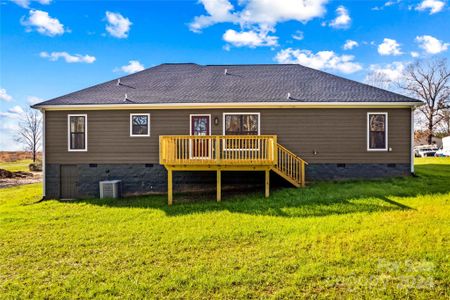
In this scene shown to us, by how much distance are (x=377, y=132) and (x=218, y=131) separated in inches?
256

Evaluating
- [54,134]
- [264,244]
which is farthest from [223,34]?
[264,244]

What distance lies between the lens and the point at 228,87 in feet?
42.1

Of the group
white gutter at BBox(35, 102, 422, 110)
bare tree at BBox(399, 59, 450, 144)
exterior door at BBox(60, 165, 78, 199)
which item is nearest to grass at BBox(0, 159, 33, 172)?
exterior door at BBox(60, 165, 78, 199)

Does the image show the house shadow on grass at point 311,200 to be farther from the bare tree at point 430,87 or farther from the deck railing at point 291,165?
the bare tree at point 430,87

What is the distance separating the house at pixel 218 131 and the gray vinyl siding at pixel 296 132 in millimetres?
41

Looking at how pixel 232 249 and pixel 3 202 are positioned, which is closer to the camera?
pixel 232 249

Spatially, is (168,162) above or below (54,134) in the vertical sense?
below

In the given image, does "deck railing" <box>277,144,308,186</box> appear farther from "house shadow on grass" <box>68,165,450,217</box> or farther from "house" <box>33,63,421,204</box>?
"house shadow on grass" <box>68,165,450,217</box>

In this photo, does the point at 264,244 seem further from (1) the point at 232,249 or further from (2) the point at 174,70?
(2) the point at 174,70

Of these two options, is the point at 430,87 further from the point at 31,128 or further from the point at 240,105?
the point at 31,128

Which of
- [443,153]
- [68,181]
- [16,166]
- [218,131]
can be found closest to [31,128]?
[16,166]

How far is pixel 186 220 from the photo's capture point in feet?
25.1

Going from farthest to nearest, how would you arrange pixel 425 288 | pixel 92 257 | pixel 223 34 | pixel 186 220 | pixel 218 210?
pixel 223 34, pixel 218 210, pixel 186 220, pixel 92 257, pixel 425 288

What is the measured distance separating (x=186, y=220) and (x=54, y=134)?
26.3ft
